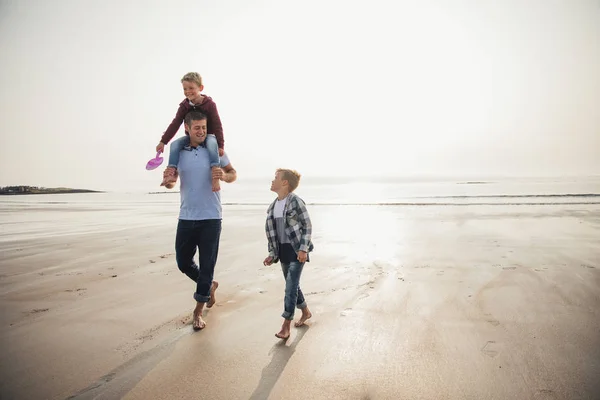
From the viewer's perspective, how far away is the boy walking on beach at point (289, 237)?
358 centimetres

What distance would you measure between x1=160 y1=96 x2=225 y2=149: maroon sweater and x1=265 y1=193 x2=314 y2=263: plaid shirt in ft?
3.48

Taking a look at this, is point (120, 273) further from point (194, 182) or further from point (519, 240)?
point (519, 240)

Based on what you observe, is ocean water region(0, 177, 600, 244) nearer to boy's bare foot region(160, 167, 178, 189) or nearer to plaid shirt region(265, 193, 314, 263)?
boy's bare foot region(160, 167, 178, 189)

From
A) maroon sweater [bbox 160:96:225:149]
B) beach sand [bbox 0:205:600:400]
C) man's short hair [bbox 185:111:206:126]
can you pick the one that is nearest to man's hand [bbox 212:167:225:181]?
maroon sweater [bbox 160:96:225:149]

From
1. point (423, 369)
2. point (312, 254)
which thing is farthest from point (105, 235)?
point (423, 369)

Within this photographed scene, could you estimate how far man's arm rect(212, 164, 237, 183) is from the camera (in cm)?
370

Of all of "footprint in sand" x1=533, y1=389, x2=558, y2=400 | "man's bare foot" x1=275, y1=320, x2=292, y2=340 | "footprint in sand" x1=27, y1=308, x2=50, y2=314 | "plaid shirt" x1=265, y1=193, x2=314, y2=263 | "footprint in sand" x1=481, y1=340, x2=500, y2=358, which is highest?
"plaid shirt" x1=265, y1=193, x2=314, y2=263

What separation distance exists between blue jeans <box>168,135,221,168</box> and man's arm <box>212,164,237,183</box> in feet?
0.27

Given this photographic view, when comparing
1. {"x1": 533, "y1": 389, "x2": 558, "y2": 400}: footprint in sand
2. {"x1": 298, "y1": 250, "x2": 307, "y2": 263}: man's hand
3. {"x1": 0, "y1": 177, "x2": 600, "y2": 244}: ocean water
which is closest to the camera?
{"x1": 533, "y1": 389, "x2": 558, "y2": 400}: footprint in sand

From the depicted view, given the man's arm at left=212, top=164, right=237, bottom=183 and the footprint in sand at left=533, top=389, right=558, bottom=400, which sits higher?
the man's arm at left=212, top=164, right=237, bottom=183

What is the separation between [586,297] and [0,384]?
629 cm

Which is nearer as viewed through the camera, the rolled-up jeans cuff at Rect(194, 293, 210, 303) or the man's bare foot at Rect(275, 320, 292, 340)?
the man's bare foot at Rect(275, 320, 292, 340)

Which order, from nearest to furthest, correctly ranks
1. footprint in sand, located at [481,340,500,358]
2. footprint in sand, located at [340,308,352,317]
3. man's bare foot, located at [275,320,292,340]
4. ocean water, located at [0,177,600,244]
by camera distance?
footprint in sand, located at [481,340,500,358]
man's bare foot, located at [275,320,292,340]
footprint in sand, located at [340,308,352,317]
ocean water, located at [0,177,600,244]

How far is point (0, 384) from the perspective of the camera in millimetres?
2617
